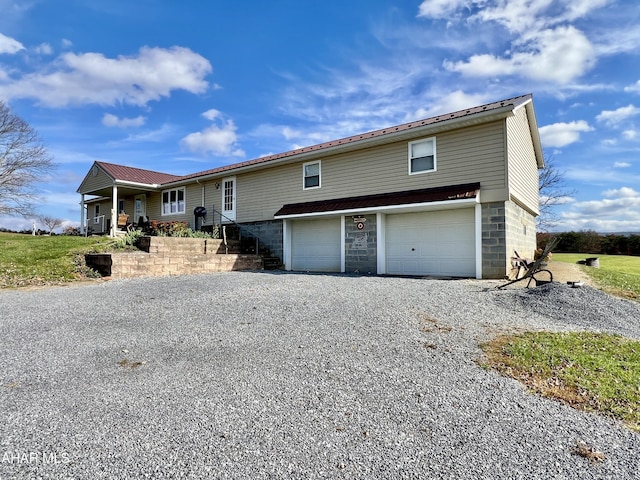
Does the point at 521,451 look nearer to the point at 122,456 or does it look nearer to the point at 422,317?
the point at 122,456

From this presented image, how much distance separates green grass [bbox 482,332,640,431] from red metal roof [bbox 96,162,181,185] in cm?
1969

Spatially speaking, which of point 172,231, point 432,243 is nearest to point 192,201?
point 172,231

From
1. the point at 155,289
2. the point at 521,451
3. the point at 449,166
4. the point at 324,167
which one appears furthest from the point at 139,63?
the point at 521,451

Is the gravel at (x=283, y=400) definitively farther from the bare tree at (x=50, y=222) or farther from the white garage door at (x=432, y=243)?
the bare tree at (x=50, y=222)

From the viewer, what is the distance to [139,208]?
74.0ft

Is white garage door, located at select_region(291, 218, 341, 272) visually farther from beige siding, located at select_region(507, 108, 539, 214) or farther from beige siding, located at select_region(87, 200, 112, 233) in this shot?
beige siding, located at select_region(87, 200, 112, 233)

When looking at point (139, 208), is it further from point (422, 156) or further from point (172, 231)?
point (422, 156)

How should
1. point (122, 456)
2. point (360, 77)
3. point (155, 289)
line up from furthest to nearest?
1. point (360, 77)
2. point (155, 289)
3. point (122, 456)

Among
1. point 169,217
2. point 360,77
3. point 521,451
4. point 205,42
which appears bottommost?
point 521,451

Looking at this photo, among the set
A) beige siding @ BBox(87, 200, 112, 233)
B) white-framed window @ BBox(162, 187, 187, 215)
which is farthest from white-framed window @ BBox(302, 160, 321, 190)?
beige siding @ BBox(87, 200, 112, 233)

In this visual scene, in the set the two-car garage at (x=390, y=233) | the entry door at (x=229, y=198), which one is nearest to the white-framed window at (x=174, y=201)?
the entry door at (x=229, y=198)

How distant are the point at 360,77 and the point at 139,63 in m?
8.68

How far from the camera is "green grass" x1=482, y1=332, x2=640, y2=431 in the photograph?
9.94ft

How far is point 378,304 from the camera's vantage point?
652 centimetres
